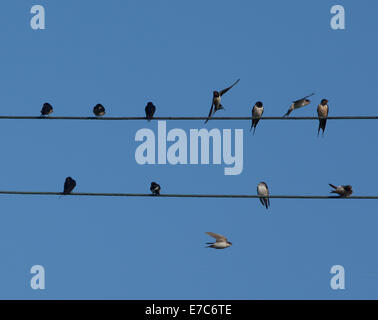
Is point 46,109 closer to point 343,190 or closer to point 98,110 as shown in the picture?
point 98,110

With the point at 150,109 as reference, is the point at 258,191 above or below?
below

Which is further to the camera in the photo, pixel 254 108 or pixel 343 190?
pixel 254 108

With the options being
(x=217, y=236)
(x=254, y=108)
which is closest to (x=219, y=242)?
(x=217, y=236)

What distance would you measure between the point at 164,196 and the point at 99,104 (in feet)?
15.7

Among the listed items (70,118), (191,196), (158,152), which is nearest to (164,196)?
(191,196)

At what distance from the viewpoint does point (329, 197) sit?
13.9 meters

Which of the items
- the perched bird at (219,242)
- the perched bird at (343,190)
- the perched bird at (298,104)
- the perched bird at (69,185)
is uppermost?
the perched bird at (298,104)

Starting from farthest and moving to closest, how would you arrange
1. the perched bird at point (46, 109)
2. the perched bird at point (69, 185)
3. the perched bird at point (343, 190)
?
the perched bird at point (46, 109), the perched bird at point (69, 185), the perched bird at point (343, 190)

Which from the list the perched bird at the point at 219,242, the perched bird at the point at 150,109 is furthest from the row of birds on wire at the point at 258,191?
the perched bird at the point at 150,109

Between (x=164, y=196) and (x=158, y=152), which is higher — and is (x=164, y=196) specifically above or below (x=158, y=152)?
below

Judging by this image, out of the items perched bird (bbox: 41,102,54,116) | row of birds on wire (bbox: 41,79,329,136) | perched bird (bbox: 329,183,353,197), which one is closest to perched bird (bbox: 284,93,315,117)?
row of birds on wire (bbox: 41,79,329,136)

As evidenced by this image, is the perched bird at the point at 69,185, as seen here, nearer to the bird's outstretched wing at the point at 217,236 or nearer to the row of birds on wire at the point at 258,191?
the row of birds on wire at the point at 258,191

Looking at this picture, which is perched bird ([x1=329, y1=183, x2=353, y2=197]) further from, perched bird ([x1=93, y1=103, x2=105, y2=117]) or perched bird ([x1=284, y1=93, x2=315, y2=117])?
perched bird ([x1=93, y1=103, x2=105, y2=117])

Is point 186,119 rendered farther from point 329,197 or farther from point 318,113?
point 318,113
